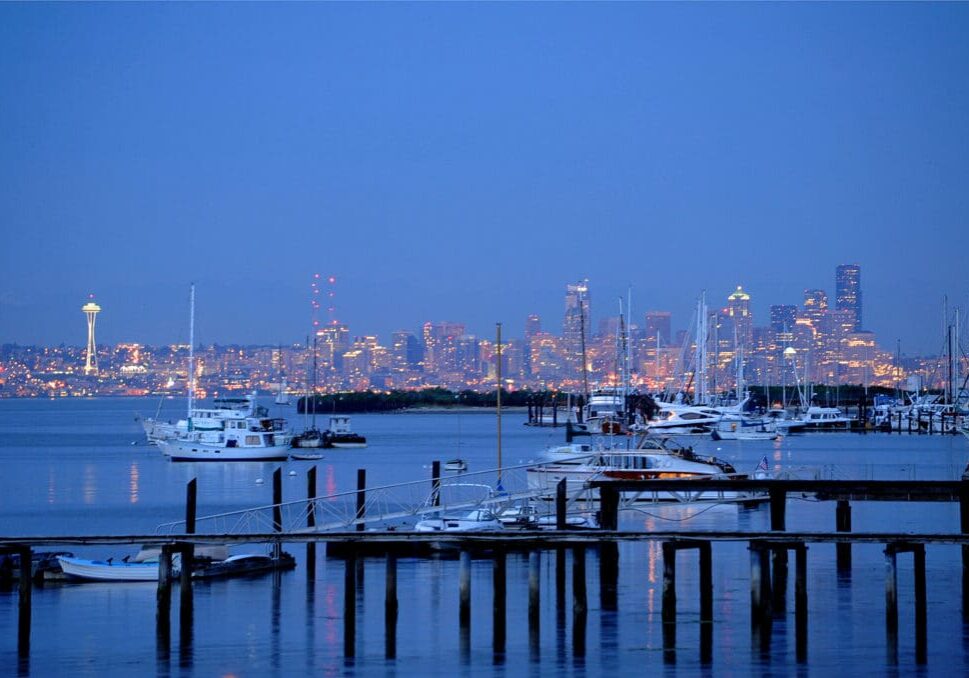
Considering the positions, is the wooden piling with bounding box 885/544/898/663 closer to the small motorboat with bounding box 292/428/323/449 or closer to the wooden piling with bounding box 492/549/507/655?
the wooden piling with bounding box 492/549/507/655

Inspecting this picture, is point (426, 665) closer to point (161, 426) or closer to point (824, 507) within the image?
point (824, 507)

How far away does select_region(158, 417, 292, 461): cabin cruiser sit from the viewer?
88.9m

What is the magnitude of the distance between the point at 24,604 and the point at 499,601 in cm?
776

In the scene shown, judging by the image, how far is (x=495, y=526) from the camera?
1419 inches

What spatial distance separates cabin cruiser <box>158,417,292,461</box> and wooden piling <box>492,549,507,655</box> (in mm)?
66021

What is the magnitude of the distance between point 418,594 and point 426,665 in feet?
26.6

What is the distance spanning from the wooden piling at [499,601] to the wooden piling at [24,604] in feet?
24.6

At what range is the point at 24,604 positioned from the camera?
23891 millimetres

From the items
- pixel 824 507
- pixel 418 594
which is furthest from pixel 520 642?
pixel 824 507

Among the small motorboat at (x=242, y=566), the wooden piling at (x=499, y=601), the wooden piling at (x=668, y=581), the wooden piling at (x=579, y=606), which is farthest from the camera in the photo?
the small motorboat at (x=242, y=566)

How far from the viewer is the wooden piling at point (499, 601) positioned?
76.9 feet

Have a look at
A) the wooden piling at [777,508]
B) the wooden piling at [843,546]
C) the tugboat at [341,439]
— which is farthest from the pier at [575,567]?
the tugboat at [341,439]

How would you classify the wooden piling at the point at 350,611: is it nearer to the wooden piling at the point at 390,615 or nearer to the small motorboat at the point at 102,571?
→ the wooden piling at the point at 390,615

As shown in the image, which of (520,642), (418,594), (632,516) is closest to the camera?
(520,642)
